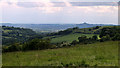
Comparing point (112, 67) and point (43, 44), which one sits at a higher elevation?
point (112, 67)

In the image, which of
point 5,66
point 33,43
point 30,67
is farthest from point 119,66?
point 33,43

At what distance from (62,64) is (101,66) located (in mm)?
2352

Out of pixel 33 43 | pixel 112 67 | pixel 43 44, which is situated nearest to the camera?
pixel 112 67

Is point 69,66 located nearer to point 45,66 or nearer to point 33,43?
point 45,66

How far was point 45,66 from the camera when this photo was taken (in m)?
9.05

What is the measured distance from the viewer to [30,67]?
9.04 meters

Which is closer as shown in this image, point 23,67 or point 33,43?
point 23,67

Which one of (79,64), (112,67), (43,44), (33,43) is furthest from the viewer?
(43,44)

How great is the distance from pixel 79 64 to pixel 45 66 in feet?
6.79

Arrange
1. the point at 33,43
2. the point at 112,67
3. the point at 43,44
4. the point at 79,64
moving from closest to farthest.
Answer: the point at 112,67 < the point at 79,64 < the point at 33,43 < the point at 43,44

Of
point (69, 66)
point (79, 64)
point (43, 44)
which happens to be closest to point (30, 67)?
point (69, 66)

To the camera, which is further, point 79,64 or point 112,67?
point 79,64

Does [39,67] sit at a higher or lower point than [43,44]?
higher

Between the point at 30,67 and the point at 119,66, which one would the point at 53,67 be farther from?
the point at 119,66
